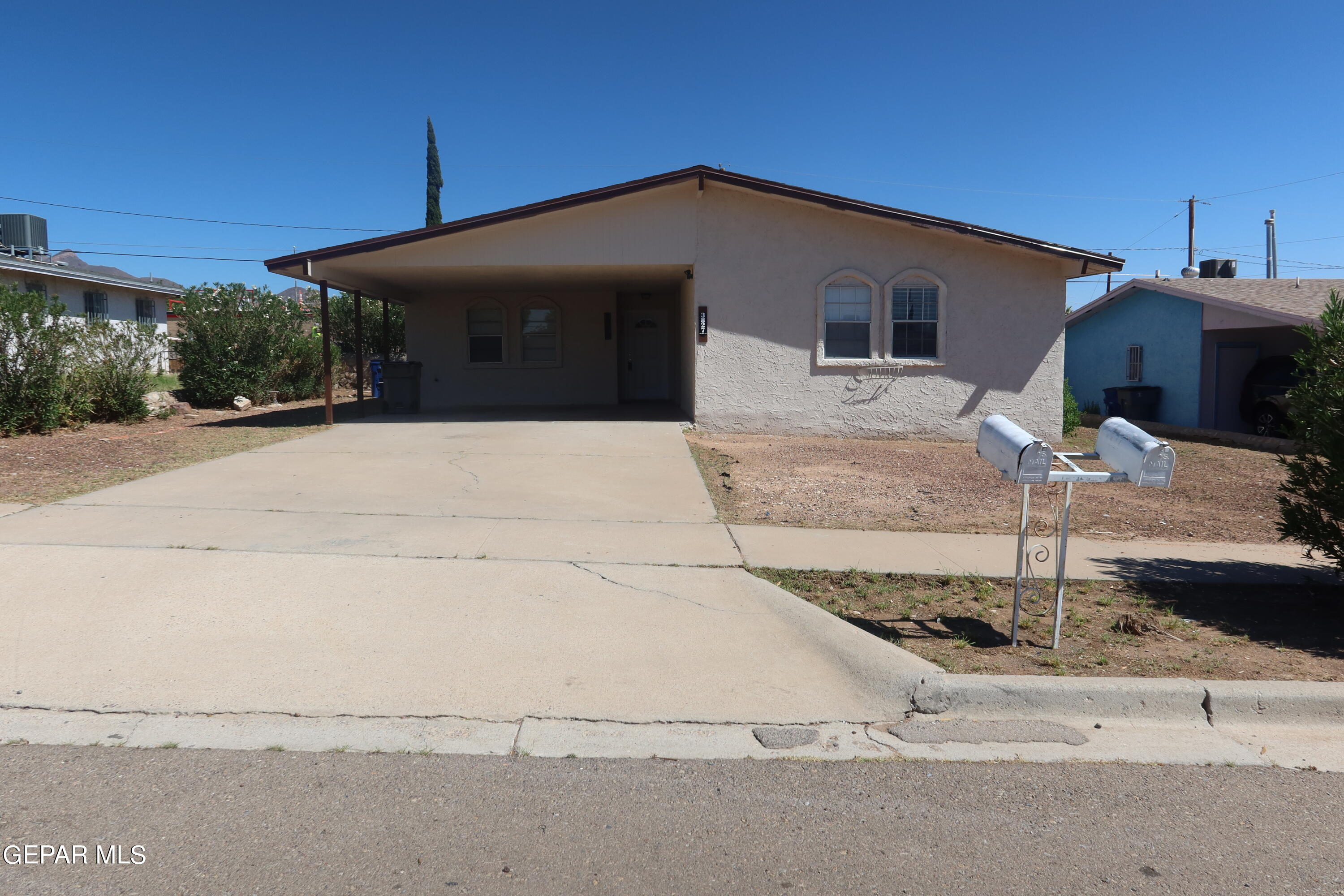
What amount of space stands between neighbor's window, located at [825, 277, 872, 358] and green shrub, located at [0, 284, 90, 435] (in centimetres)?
1237

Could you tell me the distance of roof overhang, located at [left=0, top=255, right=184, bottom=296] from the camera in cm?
2755

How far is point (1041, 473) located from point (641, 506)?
14.8 ft

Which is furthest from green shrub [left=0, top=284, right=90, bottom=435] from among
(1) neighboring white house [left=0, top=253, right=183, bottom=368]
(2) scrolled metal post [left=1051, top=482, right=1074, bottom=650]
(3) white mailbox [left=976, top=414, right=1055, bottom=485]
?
(2) scrolled metal post [left=1051, top=482, right=1074, bottom=650]

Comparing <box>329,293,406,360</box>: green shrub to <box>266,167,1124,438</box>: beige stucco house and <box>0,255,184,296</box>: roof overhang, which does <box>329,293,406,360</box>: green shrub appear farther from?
<box>266,167,1124,438</box>: beige stucco house

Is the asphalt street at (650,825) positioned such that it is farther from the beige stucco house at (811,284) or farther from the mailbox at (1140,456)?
the beige stucco house at (811,284)

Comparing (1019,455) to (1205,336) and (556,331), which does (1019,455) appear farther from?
(1205,336)

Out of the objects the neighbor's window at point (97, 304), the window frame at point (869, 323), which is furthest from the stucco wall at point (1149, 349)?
the neighbor's window at point (97, 304)

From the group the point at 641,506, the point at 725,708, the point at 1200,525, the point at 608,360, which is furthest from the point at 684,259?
the point at 725,708

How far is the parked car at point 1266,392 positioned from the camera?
1841 centimetres

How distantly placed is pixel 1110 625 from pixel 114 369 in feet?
53.7

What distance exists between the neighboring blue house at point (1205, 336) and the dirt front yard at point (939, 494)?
264 inches

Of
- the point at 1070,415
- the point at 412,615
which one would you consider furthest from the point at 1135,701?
the point at 1070,415

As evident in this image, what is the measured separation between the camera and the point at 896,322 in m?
15.1

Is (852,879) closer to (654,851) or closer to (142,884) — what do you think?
(654,851)
